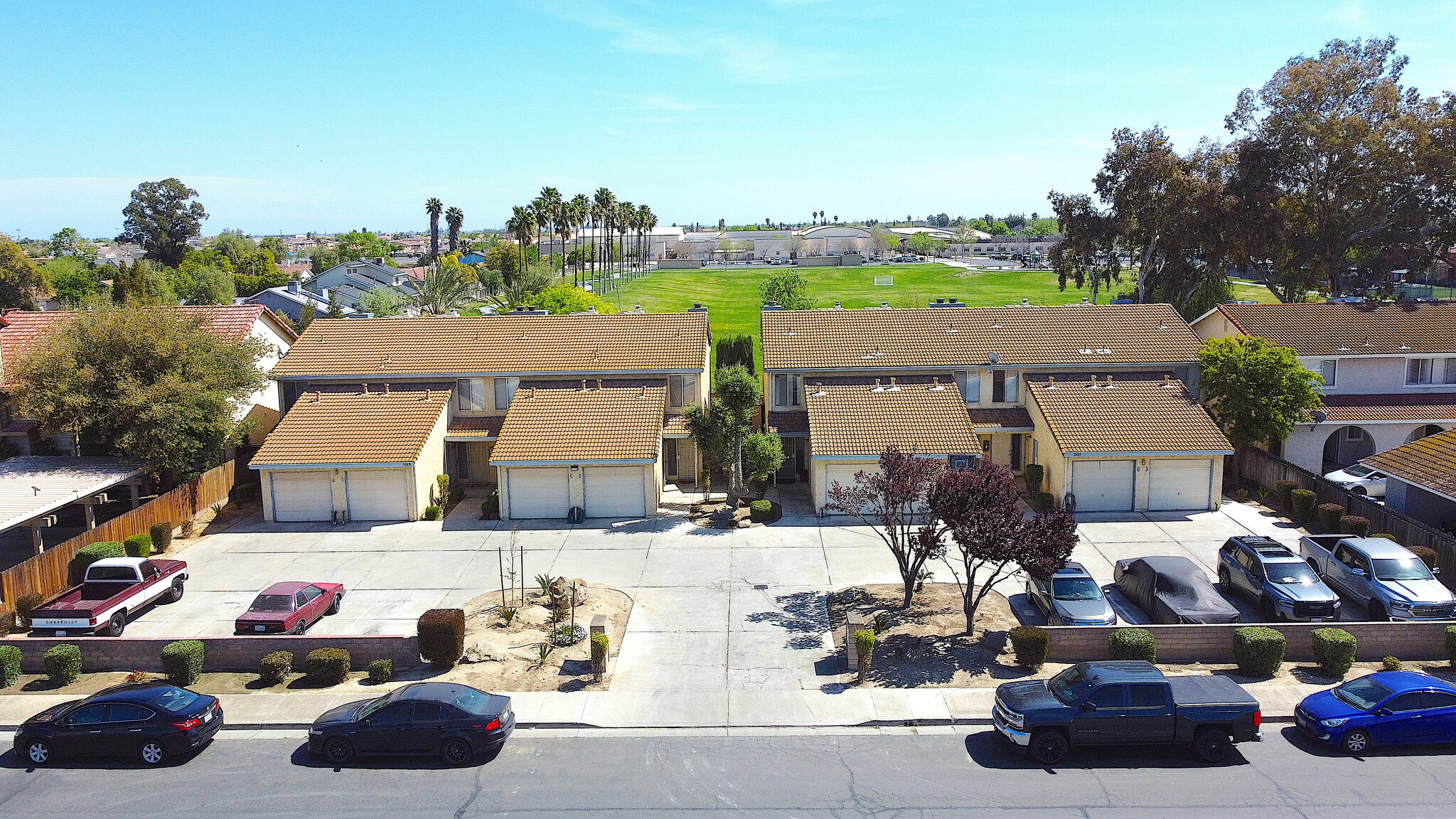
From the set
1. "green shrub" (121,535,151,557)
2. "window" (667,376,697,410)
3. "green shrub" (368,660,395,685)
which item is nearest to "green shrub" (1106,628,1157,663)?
"green shrub" (368,660,395,685)

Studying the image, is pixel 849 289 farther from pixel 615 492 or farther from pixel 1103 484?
pixel 615 492

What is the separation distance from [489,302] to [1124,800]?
273ft

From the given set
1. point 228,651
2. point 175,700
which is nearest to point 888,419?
point 228,651

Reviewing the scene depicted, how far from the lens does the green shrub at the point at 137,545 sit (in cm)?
2786

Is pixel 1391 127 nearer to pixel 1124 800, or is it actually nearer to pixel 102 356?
pixel 1124 800

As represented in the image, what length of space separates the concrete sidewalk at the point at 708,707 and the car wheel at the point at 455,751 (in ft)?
5.82

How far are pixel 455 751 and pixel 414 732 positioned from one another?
0.80 m

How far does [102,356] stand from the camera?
3088 cm

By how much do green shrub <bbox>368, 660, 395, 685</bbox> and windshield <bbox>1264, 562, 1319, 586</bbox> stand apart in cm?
2074

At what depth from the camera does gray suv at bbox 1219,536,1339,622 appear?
71.6 ft

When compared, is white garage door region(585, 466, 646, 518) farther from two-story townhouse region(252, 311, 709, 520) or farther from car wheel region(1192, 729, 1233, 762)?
car wheel region(1192, 729, 1233, 762)

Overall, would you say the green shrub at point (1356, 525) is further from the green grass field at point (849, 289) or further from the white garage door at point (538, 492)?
the green grass field at point (849, 289)

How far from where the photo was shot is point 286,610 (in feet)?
72.9

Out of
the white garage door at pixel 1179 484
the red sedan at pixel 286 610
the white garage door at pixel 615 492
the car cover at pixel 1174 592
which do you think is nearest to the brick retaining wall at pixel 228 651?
the red sedan at pixel 286 610
